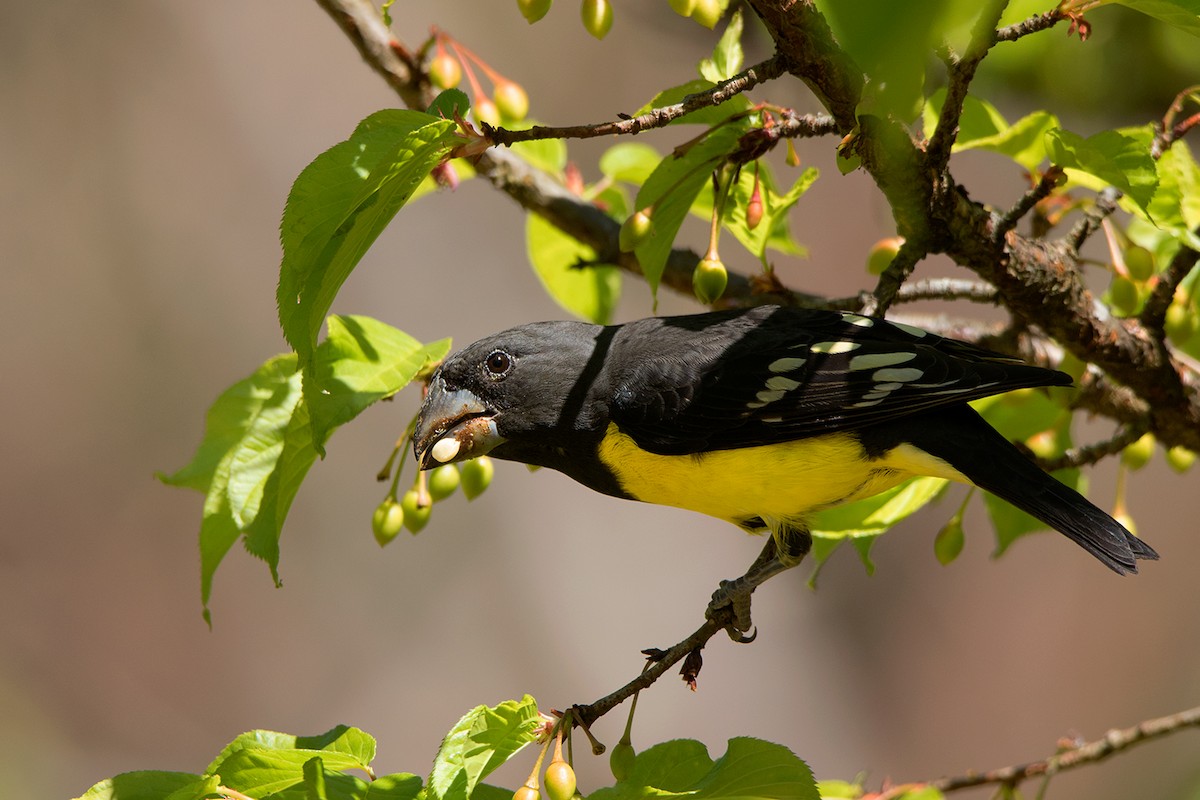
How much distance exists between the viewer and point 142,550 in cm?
810

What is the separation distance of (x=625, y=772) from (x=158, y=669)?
22.0ft

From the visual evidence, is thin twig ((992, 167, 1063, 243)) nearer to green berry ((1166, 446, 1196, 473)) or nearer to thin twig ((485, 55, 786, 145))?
thin twig ((485, 55, 786, 145))

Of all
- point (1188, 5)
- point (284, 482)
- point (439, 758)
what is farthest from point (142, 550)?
point (1188, 5)

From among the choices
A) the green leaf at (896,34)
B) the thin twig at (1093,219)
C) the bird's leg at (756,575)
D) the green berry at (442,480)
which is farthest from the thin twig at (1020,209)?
the green leaf at (896,34)

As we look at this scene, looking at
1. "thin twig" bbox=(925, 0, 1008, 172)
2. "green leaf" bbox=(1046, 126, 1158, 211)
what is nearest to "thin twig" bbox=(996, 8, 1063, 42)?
"thin twig" bbox=(925, 0, 1008, 172)

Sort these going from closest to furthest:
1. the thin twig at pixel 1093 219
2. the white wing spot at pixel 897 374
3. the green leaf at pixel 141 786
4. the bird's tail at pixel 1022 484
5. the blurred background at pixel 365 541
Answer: the green leaf at pixel 141 786 → the bird's tail at pixel 1022 484 → the white wing spot at pixel 897 374 → the thin twig at pixel 1093 219 → the blurred background at pixel 365 541

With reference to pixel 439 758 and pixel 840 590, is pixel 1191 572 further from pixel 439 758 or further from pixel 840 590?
pixel 439 758

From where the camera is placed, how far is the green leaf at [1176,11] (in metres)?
1.86

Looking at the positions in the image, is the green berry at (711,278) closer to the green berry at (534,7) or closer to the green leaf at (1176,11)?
the green berry at (534,7)

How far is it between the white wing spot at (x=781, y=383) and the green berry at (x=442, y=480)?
82 centimetres

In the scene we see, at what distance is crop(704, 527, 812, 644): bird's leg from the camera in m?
2.63

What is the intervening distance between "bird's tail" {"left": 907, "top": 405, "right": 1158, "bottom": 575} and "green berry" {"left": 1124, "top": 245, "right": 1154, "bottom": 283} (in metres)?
0.62

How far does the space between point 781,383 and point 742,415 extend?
0.12m

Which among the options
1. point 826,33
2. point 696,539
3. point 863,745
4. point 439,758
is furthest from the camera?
point 863,745
